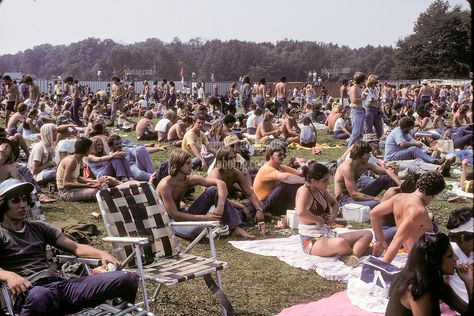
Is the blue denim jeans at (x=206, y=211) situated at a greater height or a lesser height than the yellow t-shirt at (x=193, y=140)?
lesser

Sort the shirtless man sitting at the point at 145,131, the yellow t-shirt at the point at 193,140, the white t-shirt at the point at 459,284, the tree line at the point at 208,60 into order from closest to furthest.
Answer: the white t-shirt at the point at 459,284 → the yellow t-shirt at the point at 193,140 → the shirtless man sitting at the point at 145,131 → the tree line at the point at 208,60

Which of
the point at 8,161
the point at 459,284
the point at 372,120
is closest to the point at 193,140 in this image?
the point at 372,120

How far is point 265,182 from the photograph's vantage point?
26.4ft

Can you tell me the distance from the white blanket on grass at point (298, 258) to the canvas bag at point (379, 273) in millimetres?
700

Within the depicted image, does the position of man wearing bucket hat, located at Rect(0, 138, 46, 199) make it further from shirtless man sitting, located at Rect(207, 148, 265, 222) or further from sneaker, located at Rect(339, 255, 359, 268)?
sneaker, located at Rect(339, 255, 359, 268)

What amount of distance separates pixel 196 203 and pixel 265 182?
1.38 metres

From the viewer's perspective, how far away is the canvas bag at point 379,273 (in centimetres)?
482

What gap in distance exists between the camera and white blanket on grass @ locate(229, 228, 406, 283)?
5748 mm

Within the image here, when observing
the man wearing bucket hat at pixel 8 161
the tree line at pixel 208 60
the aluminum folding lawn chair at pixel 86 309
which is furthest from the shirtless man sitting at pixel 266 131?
the tree line at pixel 208 60

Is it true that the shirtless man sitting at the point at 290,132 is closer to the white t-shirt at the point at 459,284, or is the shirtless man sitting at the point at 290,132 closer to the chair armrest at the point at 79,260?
the chair armrest at the point at 79,260

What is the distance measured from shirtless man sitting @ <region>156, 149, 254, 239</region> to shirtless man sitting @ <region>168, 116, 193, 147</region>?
7.27 metres

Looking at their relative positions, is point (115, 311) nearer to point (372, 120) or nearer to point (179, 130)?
point (372, 120)

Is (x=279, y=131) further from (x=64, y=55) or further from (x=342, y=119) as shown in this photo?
(x=64, y=55)

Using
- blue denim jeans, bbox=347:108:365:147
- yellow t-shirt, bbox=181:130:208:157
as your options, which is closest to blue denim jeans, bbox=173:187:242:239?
yellow t-shirt, bbox=181:130:208:157
